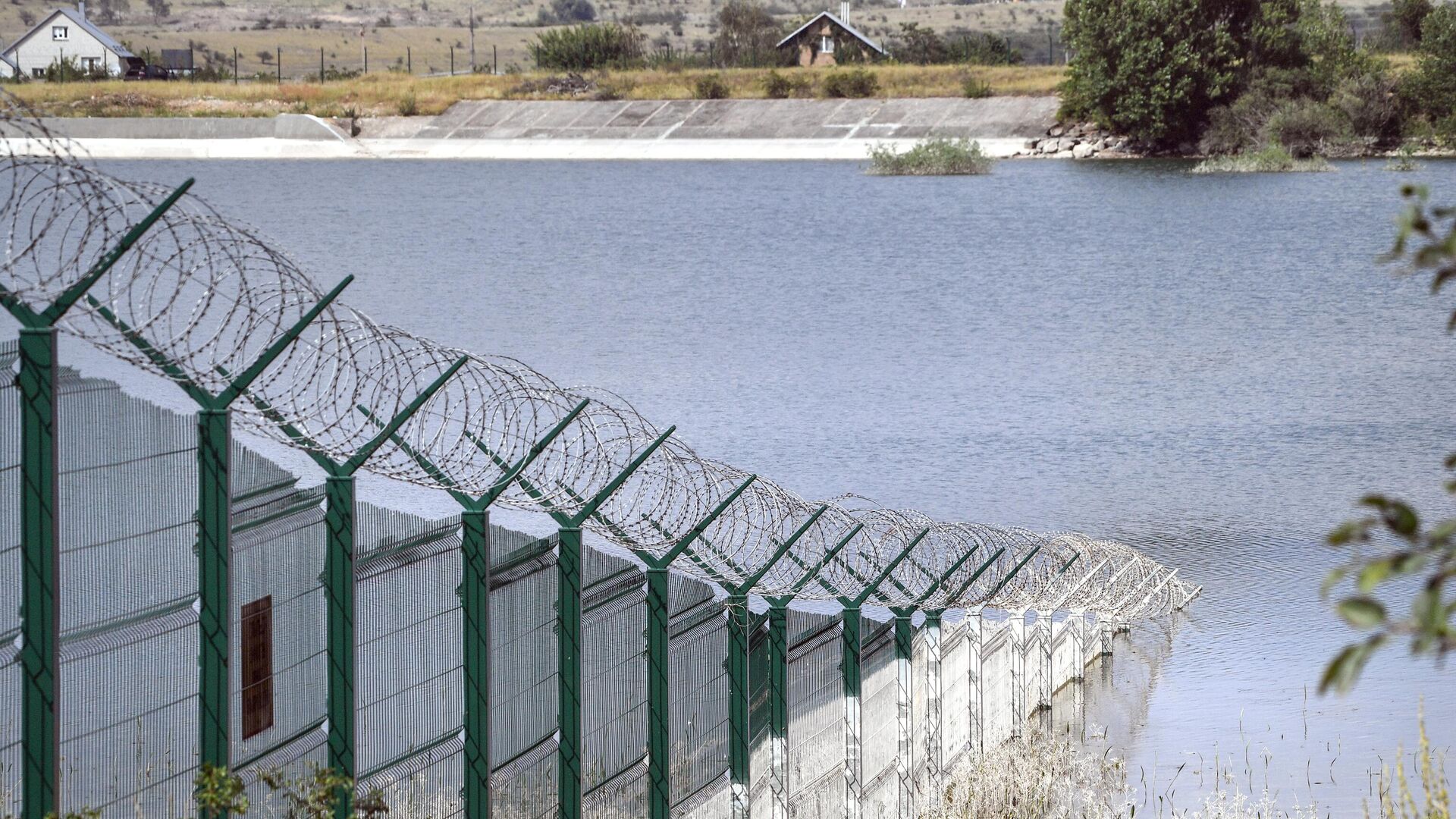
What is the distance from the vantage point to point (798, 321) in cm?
5072

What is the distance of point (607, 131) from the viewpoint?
11919cm

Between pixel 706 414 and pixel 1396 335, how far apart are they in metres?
21.8

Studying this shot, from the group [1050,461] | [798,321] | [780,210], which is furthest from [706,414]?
[780,210]

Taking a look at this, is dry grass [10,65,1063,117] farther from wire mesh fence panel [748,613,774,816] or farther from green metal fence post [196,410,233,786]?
green metal fence post [196,410,233,786]

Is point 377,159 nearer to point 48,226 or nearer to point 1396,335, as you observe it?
point 1396,335

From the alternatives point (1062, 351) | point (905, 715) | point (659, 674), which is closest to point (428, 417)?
point (659, 674)

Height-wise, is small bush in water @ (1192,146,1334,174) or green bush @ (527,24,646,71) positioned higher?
green bush @ (527,24,646,71)

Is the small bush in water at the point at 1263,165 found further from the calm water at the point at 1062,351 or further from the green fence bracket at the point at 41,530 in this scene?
the green fence bracket at the point at 41,530

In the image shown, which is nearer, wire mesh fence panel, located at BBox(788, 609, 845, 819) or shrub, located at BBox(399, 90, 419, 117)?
wire mesh fence panel, located at BBox(788, 609, 845, 819)

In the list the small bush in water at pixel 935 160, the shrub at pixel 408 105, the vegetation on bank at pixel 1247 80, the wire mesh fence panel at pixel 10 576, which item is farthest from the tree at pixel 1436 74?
the wire mesh fence panel at pixel 10 576

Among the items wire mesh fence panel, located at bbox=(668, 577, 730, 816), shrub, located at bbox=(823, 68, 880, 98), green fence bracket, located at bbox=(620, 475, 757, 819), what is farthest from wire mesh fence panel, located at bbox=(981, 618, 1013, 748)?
shrub, located at bbox=(823, 68, 880, 98)

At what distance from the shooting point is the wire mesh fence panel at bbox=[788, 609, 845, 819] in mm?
10227

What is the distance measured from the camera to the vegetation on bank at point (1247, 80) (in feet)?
336

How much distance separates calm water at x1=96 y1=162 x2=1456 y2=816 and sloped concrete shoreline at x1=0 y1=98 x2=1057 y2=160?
17.8m
